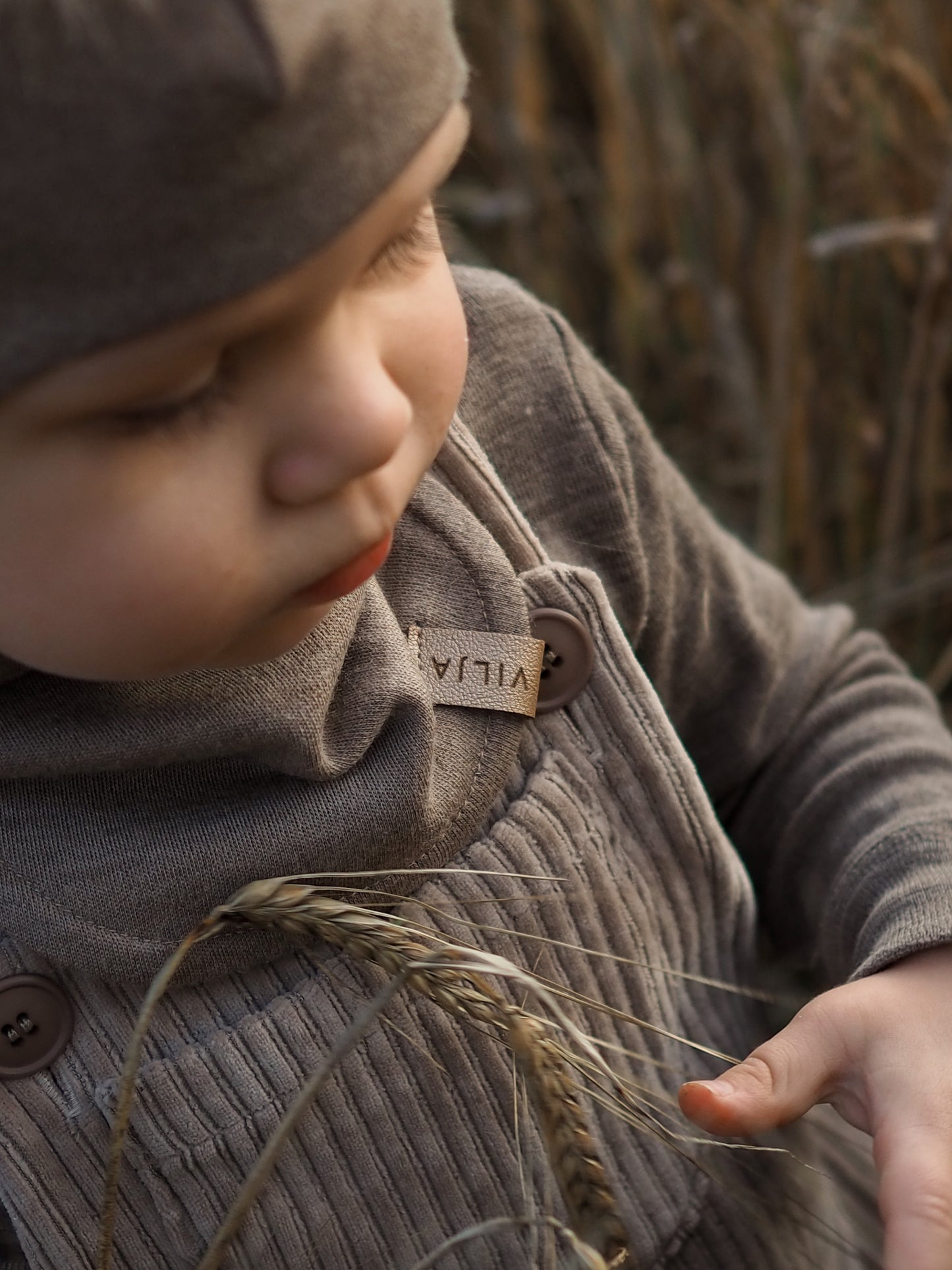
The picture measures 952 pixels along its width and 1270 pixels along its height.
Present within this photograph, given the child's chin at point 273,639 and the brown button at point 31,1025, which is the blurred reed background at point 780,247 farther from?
the brown button at point 31,1025

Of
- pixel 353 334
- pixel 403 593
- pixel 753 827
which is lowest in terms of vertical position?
pixel 753 827

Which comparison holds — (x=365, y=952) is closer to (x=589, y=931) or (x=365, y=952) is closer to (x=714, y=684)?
(x=589, y=931)

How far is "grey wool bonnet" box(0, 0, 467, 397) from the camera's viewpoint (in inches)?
17.3

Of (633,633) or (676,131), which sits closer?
(633,633)

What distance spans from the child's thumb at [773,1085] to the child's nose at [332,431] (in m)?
0.35

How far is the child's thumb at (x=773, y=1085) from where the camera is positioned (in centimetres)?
67

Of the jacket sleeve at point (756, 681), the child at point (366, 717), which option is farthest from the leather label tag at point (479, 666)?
the jacket sleeve at point (756, 681)

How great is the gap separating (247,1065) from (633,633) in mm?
364

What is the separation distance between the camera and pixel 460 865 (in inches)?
30.2

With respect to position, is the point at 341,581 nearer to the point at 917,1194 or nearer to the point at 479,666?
the point at 479,666

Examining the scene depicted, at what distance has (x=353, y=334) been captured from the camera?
0.54 metres

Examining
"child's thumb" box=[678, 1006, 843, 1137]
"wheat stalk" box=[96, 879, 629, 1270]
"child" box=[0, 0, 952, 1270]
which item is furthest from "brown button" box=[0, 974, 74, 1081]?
"child's thumb" box=[678, 1006, 843, 1137]

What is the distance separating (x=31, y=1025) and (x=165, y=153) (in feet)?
1.52

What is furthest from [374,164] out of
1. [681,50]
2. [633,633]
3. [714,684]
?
[681,50]
